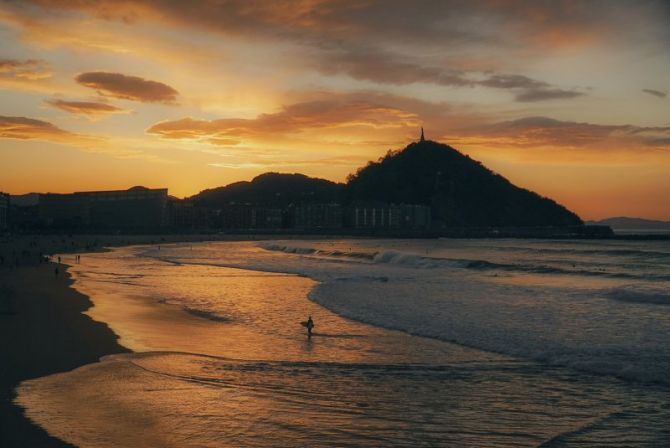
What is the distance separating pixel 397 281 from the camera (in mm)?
36281

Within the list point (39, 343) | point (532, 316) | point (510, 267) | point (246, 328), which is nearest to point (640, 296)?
point (532, 316)

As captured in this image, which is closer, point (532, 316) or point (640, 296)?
point (532, 316)

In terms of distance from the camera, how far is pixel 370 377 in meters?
11.9

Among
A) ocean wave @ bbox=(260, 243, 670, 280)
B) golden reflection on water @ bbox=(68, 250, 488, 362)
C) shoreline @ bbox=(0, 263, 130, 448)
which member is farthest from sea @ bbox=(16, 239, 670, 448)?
ocean wave @ bbox=(260, 243, 670, 280)

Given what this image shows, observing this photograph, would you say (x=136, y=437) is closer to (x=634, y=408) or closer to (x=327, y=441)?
(x=327, y=441)

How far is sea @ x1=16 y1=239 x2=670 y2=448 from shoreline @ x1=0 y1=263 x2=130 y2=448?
11.9 inches

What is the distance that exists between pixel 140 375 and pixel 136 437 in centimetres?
384


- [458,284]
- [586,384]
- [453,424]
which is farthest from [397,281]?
[453,424]

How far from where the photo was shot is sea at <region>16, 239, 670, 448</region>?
8414mm

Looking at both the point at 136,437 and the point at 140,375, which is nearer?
the point at 136,437

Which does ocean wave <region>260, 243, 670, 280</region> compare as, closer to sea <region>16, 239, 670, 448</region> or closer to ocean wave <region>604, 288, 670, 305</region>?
ocean wave <region>604, 288, 670, 305</region>

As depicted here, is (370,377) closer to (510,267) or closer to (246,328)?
(246,328)

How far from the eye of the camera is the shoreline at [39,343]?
807 cm

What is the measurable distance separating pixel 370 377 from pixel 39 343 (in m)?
8.45
